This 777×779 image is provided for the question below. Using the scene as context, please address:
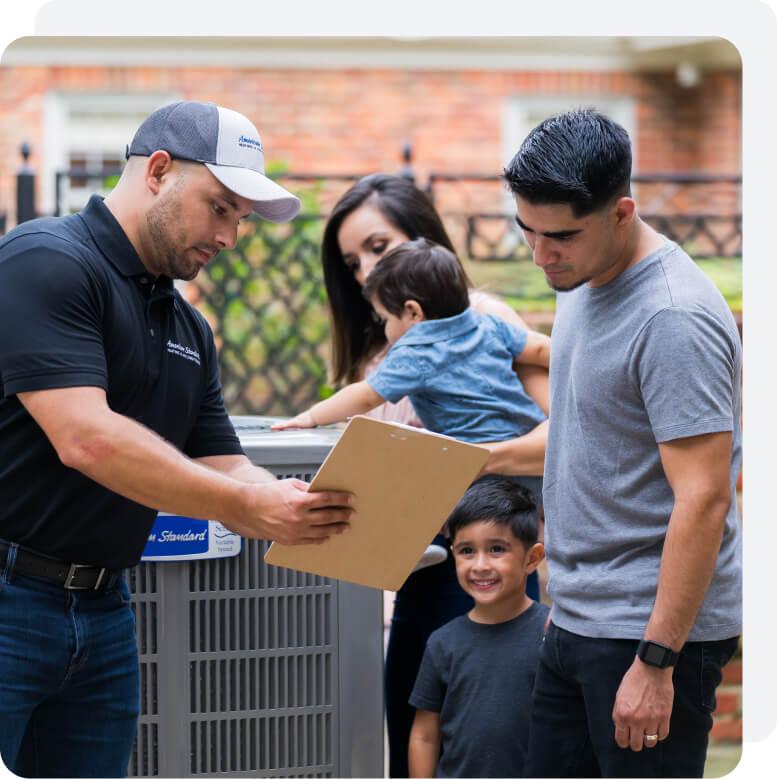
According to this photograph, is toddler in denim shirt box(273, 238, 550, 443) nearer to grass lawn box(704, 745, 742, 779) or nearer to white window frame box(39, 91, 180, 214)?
grass lawn box(704, 745, 742, 779)

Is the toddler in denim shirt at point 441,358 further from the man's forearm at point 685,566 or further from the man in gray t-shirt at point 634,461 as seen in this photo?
the man's forearm at point 685,566

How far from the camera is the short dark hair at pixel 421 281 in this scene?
2881 millimetres

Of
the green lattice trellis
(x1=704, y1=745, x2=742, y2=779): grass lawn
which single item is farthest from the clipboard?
the green lattice trellis

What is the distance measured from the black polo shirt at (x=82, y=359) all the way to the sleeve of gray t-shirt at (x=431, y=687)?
765 mm

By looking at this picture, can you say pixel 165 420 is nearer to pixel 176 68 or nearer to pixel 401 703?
pixel 401 703

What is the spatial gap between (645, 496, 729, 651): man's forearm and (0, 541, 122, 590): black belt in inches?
38.3

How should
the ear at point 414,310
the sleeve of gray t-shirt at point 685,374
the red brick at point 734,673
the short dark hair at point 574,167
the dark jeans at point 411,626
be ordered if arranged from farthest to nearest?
the red brick at point 734,673
the ear at point 414,310
the dark jeans at point 411,626
the short dark hair at point 574,167
the sleeve of gray t-shirt at point 685,374

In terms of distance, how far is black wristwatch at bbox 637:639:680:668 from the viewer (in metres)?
1.94

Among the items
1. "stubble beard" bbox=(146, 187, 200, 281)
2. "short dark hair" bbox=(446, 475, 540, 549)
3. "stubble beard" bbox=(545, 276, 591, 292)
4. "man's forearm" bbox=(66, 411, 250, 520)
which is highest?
"stubble beard" bbox=(146, 187, 200, 281)

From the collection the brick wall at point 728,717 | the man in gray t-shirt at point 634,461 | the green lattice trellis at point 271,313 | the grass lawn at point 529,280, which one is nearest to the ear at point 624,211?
the man in gray t-shirt at point 634,461

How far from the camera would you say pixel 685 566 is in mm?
1915

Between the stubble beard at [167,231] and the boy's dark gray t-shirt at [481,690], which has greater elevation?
the stubble beard at [167,231]

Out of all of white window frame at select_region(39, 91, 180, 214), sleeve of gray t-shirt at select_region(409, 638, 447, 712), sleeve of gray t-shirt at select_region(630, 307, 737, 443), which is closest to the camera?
sleeve of gray t-shirt at select_region(630, 307, 737, 443)

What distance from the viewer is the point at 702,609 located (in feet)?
6.62
